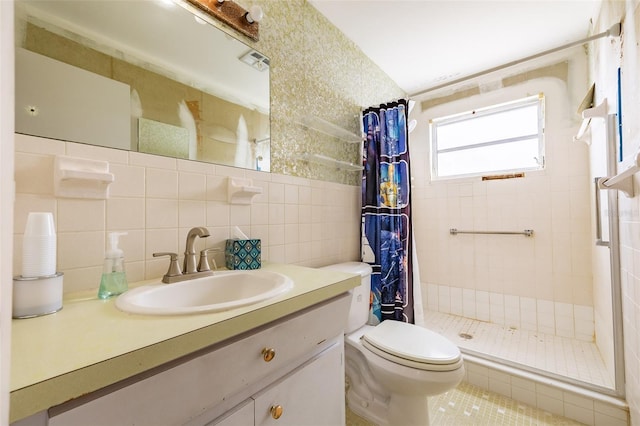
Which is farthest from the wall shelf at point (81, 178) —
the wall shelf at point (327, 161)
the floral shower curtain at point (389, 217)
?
the floral shower curtain at point (389, 217)

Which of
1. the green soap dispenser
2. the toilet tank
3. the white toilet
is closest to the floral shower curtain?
the toilet tank

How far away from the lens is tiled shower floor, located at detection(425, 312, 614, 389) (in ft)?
5.27

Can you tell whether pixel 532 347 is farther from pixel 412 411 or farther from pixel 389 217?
pixel 389 217

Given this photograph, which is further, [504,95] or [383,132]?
[504,95]

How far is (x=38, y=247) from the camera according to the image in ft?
2.06

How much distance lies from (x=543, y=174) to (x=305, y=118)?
1.97 m

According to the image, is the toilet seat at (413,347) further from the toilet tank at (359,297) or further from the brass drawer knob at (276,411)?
the brass drawer knob at (276,411)

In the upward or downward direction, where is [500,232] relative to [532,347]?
upward

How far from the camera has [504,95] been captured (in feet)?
7.70

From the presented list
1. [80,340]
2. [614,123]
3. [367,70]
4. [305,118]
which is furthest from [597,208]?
[80,340]

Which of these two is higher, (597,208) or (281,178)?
(281,178)

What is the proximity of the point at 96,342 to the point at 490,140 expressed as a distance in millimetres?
2898

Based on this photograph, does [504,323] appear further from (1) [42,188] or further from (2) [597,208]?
(1) [42,188]

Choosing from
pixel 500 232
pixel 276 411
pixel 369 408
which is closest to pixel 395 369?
pixel 369 408
